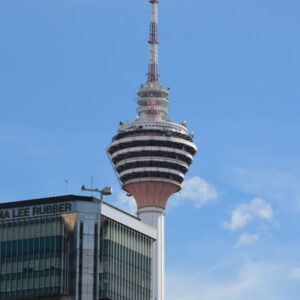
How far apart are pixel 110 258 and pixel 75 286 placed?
832 centimetres

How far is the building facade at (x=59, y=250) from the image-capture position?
157 meters

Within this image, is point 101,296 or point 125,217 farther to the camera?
point 125,217

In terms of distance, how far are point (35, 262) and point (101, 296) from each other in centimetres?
1259

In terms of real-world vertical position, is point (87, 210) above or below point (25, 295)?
above

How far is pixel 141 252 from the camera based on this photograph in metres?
173

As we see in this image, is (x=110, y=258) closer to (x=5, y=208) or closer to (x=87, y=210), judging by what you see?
(x=87, y=210)

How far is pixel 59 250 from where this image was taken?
6191 inches

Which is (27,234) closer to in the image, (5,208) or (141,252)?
(5,208)

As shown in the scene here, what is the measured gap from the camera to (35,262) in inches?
6216

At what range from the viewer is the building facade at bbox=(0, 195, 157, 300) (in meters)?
157

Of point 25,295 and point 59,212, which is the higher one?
point 59,212

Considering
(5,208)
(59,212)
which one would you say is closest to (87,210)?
(59,212)

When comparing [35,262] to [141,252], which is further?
[141,252]

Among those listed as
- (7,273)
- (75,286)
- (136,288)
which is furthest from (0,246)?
(136,288)
